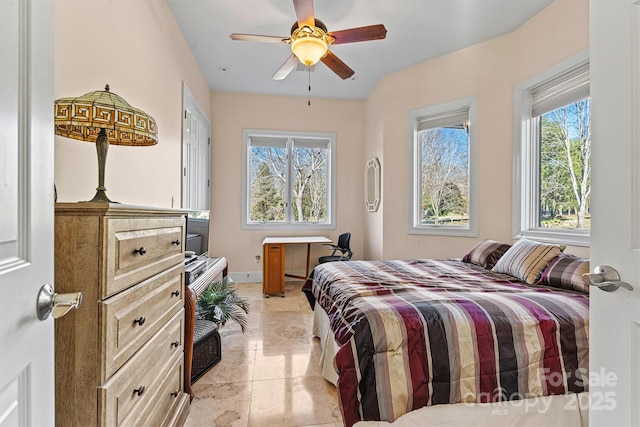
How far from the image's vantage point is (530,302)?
5.42 ft

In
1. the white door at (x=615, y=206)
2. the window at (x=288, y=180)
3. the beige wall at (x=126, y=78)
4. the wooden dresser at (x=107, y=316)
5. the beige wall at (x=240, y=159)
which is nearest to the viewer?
the white door at (x=615, y=206)

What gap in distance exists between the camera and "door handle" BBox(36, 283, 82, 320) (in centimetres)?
63

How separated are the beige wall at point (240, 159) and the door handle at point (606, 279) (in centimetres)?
435

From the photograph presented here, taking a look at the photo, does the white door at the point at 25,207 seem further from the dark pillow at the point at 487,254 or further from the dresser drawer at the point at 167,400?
the dark pillow at the point at 487,254

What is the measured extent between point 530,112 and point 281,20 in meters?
2.71

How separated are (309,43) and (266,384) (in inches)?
99.2

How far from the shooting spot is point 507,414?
4.76 ft

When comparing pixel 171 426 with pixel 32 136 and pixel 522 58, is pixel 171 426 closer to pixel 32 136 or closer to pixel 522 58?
pixel 32 136

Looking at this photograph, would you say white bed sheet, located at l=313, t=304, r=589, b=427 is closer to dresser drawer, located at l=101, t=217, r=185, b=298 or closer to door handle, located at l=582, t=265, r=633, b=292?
door handle, located at l=582, t=265, r=633, b=292

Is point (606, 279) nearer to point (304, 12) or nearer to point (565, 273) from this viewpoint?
point (565, 273)

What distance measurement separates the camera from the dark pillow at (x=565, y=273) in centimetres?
191

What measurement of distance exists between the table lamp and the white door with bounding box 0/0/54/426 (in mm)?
558

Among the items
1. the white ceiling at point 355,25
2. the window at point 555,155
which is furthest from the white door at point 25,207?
the window at point 555,155

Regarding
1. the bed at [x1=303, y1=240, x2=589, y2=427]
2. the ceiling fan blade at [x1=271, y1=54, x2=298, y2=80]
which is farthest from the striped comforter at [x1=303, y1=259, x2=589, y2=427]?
the ceiling fan blade at [x1=271, y1=54, x2=298, y2=80]
